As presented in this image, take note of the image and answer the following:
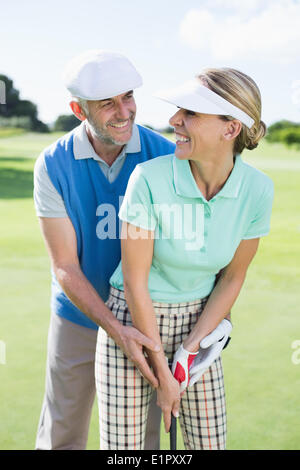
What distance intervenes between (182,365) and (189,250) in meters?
0.32

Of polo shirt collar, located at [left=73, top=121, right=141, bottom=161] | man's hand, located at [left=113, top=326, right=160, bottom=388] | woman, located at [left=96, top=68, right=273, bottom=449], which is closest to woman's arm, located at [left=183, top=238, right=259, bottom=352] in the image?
woman, located at [left=96, top=68, right=273, bottom=449]

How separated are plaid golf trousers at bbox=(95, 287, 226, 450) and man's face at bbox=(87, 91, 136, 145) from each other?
1.61 feet

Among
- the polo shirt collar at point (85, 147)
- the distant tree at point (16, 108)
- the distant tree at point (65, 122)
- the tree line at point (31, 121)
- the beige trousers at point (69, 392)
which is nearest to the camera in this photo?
the polo shirt collar at point (85, 147)

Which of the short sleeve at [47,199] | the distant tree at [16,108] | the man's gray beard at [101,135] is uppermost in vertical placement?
the man's gray beard at [101,135]

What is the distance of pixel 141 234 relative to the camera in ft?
5.01

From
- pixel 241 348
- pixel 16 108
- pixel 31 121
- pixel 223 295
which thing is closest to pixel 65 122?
pixel 31 121

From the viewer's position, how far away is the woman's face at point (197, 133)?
60.8 inches

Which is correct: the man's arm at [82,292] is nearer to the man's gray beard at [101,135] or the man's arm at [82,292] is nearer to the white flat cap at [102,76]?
the man's gray beard at [101,135]

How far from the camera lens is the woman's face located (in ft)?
5.07

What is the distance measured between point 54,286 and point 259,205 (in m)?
0.86

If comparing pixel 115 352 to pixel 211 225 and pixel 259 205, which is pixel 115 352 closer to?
pixel 211 225

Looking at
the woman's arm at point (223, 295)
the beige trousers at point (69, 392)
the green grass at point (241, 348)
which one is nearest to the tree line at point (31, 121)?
the green grass at point (241, 348)

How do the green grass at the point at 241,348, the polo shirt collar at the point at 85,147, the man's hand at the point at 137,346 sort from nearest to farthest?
the man's hand at the point at 137,346, the polo shirt collar at the point at 85,147, the green grass at the point at 241,348

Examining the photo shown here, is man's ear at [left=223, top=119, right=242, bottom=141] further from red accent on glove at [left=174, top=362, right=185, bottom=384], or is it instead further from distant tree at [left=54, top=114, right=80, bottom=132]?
distant tree at [left=54, top=114, right=80, bottom=132]
